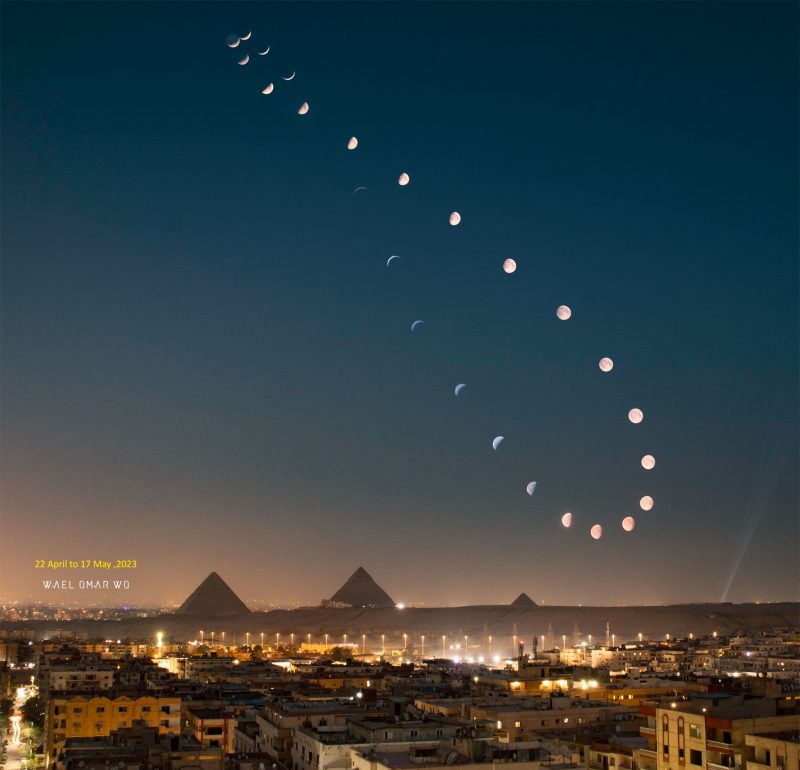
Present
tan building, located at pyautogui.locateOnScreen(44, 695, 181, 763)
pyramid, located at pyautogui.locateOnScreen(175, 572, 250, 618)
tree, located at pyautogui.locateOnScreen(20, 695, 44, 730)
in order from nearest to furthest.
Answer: tan building, located at pyautogui.locateOnScreen(44, 695, 181, 763)
tree, located at pyautogui.locateOnScreen(20, 695, 44, 730)
pyramid, located at pyautogui.locateOnScreen(175, 572, 250, 618)

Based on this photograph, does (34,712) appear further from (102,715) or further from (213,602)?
(213,602)

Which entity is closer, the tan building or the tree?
the tan building

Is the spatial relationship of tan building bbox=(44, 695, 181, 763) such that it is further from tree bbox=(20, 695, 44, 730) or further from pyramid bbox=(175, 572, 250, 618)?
pyramid bbox=(175, 572, 250, 618)

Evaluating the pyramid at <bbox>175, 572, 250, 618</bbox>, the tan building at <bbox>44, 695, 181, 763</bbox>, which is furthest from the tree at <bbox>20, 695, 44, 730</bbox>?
the pyramid at <bbox>175, 572, 250, 618</bbox>

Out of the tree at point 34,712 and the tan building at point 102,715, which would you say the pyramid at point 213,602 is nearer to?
the tree at point 34,712

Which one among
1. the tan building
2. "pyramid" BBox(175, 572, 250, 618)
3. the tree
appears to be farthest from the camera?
"pyramid" BBox(175, 572, 250, 618)

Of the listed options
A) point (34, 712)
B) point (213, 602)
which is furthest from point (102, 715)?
point (213, 602)
